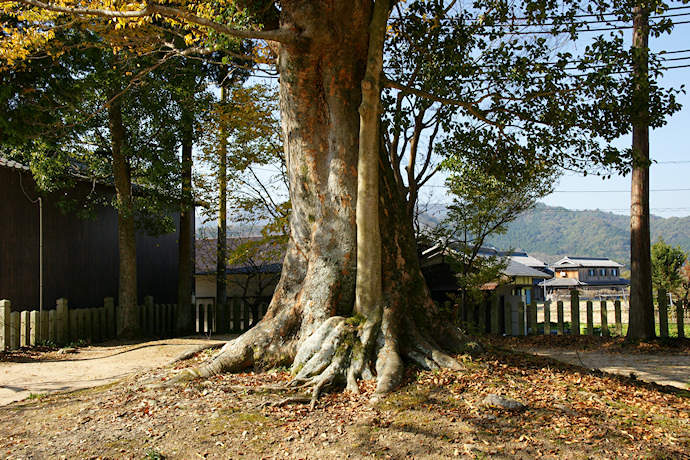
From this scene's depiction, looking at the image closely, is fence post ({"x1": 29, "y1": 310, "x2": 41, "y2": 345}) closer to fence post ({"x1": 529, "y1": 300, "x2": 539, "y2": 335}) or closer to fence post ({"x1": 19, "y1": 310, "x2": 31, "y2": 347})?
fence post ({"x1": 19, "y1": 310, "x2": 31, "y2": 347})

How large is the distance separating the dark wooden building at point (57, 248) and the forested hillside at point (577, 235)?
11622cm

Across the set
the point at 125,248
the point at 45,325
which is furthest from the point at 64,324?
the point at 125,248

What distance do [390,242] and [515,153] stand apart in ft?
12.4

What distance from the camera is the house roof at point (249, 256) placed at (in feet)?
48.0

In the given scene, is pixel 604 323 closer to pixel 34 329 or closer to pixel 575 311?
pixel 575 311

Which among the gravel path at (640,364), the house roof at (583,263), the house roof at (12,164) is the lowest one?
the gravel path at (640,364)

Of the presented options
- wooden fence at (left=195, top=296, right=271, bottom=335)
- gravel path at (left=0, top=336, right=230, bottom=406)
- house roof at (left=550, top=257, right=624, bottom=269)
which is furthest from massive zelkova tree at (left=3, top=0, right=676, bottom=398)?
house roof at (left=550, top=257, right=624, bottom=269)

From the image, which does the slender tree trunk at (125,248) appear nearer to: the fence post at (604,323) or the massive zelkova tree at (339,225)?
the massive zelkova tree at (339,225)

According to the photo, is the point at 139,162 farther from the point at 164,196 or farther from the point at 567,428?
the point at 567,428

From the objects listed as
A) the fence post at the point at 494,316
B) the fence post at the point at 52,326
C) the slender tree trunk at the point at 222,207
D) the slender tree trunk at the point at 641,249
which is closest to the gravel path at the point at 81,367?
the fence post at the point at 52,326

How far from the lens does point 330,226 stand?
20.8 feet

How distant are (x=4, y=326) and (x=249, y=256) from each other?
19.2 feet

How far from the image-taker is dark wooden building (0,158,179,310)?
1287 cm

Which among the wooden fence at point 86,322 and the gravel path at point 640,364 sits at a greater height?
the wooden fence at point 86,322
